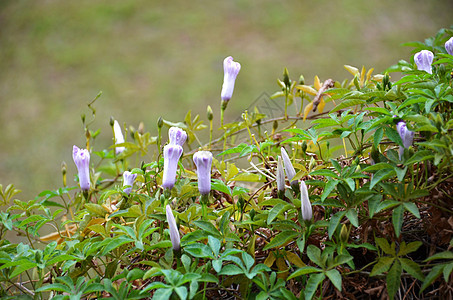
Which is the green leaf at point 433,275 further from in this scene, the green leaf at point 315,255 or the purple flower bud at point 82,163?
the purple flower bud at point 82,163

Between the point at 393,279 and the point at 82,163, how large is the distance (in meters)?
0.58

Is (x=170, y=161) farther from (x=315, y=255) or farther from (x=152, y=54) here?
(x=152, y=54)

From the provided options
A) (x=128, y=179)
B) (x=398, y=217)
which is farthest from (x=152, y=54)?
(x=398, y=217)


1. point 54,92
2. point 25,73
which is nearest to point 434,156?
point 54,92

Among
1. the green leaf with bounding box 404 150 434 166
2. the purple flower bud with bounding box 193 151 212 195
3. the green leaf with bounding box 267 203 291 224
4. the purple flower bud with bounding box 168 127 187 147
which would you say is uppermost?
the purple flower bud with bounding box 168 127 187 147

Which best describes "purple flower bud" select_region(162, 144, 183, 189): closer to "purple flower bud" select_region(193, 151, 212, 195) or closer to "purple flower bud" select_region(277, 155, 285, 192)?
"purple flower bud" select_region(193, 151, 212, 195)

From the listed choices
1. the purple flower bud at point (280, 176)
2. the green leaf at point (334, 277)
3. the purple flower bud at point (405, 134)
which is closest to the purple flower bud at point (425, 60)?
the purple flower bud at point (405, 134)

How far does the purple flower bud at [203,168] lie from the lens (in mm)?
752

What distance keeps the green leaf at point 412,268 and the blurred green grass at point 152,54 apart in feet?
9.70

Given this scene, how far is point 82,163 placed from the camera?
3.07 ft

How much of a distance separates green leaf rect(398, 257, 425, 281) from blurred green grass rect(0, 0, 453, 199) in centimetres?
296

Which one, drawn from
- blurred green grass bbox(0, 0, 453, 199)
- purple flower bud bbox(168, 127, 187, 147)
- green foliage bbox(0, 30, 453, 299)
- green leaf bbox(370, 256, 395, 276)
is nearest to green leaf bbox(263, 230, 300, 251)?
green foliage bbox(0, 30, 453, 299)

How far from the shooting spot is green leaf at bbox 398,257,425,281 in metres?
0.63

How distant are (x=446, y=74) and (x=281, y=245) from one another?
0.37 metres
